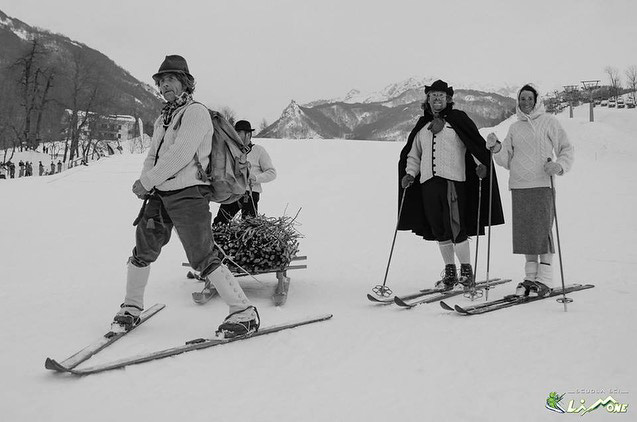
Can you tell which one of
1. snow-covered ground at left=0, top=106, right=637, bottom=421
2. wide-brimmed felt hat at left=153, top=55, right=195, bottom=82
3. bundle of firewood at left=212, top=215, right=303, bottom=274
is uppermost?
wide-brimmed felt hat at left=153, top=55, right=195, bottom=82

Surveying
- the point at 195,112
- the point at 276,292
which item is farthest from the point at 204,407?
the point at 276,292

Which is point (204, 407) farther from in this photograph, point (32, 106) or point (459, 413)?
point (32, 106)

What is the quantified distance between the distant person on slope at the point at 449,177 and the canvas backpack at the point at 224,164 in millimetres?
2292

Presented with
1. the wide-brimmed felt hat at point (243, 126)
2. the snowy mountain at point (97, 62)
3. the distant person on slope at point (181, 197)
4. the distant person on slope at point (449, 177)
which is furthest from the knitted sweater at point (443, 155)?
the snowy mountain at point (97, 62)

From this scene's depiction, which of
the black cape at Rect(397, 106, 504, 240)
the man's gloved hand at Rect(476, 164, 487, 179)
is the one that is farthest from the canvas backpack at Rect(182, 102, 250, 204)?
the man's gloved hand at Rect(476, 164, 487, 179)

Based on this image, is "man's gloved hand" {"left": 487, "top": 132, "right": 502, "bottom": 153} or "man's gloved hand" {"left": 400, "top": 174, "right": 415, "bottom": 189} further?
"man's gloved hand" {"left": 400, "top": 174, "right": 415, "bottom": 189}

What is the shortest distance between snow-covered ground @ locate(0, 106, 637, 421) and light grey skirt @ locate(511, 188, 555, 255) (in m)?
0.59

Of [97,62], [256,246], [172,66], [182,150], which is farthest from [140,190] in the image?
[97,62]

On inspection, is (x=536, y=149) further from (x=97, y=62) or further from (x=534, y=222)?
(x=97, y=62)

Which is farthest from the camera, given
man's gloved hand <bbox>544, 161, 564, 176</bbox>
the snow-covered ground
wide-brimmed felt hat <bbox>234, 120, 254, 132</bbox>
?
wide-brimmed felt hat <bbox>234, 120, 254, 132</bbox>

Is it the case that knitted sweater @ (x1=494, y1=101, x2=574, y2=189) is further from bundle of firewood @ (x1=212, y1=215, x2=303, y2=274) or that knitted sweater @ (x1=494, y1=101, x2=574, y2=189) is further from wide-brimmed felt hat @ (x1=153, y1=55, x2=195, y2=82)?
wide-brimmed felt hat @ (x1=153, y1=55, x2=195, y2=82)

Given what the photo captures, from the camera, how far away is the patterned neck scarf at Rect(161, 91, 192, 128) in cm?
401

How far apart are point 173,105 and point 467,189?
3.43m

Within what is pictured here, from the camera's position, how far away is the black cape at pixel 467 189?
218 inches
